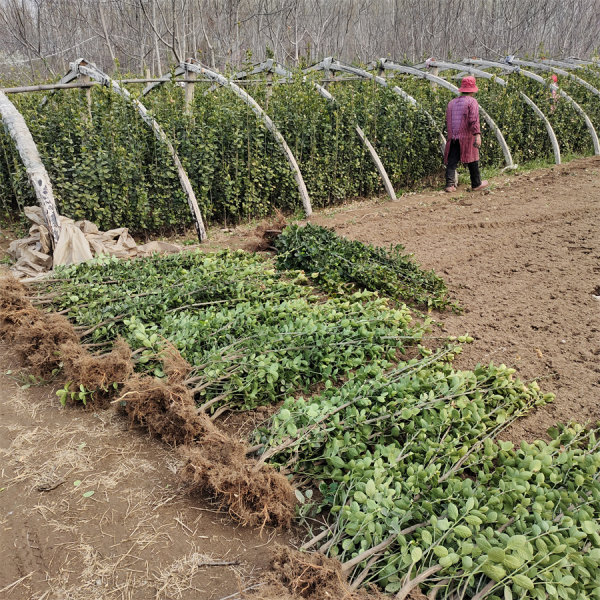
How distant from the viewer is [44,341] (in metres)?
3.81

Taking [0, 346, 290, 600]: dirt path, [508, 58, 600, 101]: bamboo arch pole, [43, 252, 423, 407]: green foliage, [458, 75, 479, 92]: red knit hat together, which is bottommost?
[0, 346, 290, 600]: dirt path

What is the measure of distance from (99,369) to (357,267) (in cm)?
273

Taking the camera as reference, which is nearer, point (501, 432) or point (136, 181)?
point (501, 432)

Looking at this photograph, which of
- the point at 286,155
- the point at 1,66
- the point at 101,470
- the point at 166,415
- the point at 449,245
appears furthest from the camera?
the point at 1,66

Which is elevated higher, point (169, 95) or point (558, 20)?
point (558, 20)

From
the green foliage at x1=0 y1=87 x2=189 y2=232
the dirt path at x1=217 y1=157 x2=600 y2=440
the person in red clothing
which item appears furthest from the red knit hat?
the green foliage at x1=0 y1=87 x2=189 y2=232

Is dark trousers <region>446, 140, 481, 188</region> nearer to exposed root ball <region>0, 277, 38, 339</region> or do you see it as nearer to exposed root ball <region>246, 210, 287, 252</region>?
exposed root ball <region>246, 210, 287, 252</region>

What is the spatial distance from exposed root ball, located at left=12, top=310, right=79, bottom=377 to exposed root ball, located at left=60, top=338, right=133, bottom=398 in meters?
0.23

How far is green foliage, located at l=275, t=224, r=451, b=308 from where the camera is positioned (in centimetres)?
509

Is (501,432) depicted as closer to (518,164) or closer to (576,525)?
(576,525)

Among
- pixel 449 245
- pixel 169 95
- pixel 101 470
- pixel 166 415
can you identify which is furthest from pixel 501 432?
pixel 169 95

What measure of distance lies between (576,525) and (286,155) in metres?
6.80

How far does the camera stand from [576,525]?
238 cm

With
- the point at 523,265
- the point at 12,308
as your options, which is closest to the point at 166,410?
the point at 12,308
